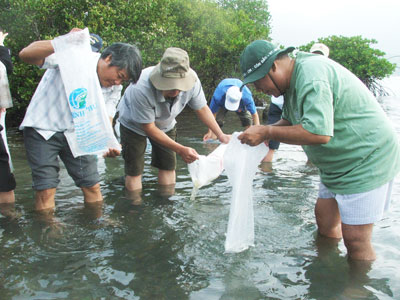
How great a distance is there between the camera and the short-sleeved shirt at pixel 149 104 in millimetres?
3949

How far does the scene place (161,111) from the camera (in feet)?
14.2

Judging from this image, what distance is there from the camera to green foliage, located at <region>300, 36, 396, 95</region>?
23.9 meters

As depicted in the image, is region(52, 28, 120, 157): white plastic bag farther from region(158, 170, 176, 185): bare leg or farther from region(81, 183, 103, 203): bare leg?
region(158, 170, 176, 185): bare leg

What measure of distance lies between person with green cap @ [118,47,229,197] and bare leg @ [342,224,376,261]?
172cm

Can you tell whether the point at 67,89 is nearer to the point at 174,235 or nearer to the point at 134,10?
the point at 174,235

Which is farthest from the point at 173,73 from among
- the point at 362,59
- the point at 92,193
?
the point at 362,59

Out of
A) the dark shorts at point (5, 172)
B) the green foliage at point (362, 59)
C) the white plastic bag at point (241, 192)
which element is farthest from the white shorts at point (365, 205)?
the green foliage at point (362, 59)

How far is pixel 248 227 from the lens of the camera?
10.8 ft

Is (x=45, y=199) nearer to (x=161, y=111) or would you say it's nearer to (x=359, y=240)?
(x=161, y=111)

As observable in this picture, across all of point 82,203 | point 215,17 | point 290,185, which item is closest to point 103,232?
point 82,203

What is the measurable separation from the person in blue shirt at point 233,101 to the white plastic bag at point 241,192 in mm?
3264

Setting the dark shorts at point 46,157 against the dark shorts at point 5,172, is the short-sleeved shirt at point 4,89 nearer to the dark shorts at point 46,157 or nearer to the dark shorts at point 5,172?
the dark shorts at point 5,172

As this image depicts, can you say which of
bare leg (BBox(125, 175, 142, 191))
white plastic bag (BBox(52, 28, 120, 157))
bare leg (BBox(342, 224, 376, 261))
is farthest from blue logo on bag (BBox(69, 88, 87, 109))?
bare leg (BBox(342, 224, 376, 261))

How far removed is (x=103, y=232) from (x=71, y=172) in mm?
688
